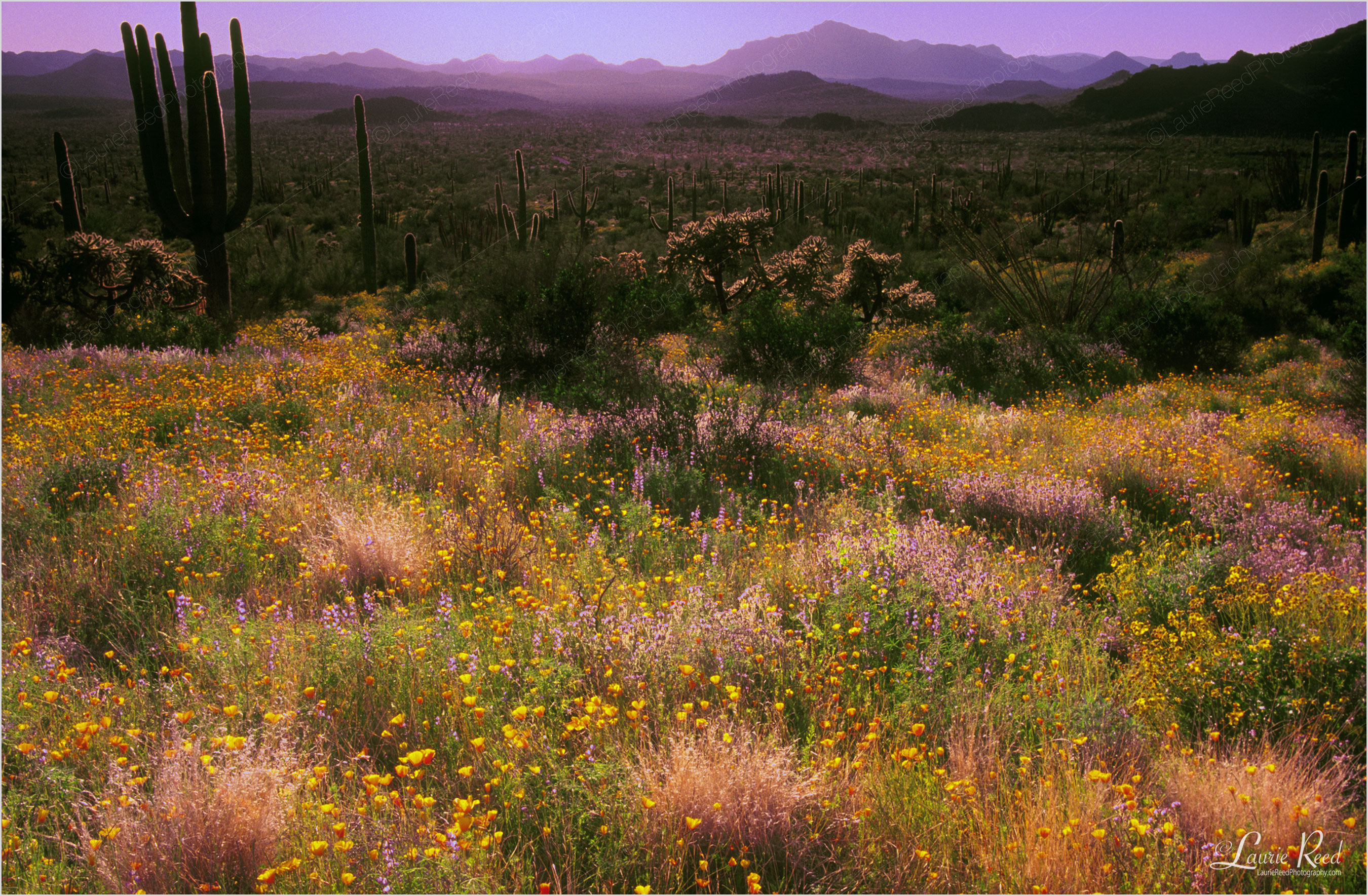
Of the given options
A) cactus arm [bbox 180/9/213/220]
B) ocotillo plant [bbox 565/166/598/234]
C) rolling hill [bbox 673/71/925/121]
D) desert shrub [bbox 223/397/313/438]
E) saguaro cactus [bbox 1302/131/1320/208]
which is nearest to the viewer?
desert shrub [bbox 223/397/313/438]

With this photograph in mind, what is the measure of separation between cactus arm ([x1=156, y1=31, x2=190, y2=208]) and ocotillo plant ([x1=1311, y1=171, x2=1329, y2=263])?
27.3 metres

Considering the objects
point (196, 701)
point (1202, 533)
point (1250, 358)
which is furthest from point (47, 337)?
point (1250, 358)

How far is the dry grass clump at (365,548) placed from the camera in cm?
385

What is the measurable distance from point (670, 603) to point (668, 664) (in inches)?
23.7

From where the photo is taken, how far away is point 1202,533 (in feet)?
15.9

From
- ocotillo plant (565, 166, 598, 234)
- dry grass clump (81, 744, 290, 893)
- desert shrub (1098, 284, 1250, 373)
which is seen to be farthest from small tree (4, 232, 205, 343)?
desert shrub (1098, 284, 1250, 373)

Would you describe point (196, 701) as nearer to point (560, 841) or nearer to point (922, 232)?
point (560, 841)

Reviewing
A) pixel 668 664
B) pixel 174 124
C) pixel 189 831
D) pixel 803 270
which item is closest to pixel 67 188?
pixel 174 124

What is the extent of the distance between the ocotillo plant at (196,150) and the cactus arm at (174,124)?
16 mm

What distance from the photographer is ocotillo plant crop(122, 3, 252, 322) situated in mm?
12938

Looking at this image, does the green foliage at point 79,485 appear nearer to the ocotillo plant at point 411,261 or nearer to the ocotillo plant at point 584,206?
the ocotillo plant at point 411,261

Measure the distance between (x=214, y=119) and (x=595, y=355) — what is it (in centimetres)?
968

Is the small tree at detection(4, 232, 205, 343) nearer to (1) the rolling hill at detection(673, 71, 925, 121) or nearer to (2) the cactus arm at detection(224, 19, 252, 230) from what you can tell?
(2) the cactus arm at detection(224, 19, 252, 230)

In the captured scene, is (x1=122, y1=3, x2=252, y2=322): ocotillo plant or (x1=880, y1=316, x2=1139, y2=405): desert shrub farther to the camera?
(x1=122, y1=3, x2=252, y2=322): ocotillo plant
